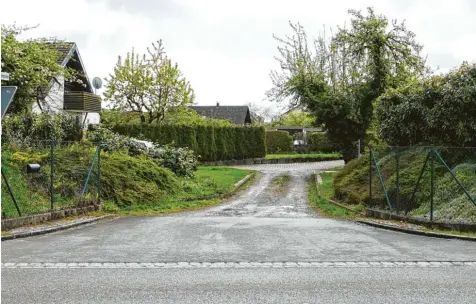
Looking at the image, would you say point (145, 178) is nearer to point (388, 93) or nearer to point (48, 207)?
point (48, 207)

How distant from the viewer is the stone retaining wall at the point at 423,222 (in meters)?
12.1

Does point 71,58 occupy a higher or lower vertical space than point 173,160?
Answer: higher

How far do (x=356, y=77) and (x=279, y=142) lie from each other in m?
23.6

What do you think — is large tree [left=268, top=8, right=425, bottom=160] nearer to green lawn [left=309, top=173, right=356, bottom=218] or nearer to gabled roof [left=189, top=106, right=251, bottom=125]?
green lawn [left=309, top=173, right=356, bottom=218]

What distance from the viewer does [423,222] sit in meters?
13.1

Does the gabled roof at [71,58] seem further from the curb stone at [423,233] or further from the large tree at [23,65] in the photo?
the curb stone at [423,233]

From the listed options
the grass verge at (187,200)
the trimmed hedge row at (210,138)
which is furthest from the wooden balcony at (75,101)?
the grass verge at (187,200)

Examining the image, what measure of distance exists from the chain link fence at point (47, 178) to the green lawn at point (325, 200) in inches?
261

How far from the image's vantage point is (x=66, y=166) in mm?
16484

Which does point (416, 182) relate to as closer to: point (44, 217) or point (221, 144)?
point (44, 217)

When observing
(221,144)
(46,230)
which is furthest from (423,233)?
(221,144)

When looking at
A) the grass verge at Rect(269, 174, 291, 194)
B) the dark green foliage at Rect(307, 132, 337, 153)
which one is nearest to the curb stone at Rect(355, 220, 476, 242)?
the grass verge at Rect(269, 174, 291, 194)

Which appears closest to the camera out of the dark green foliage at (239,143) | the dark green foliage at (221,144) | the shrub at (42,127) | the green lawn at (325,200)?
the green lawn at (325,200)

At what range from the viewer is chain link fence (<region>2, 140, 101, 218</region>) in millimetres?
13961
